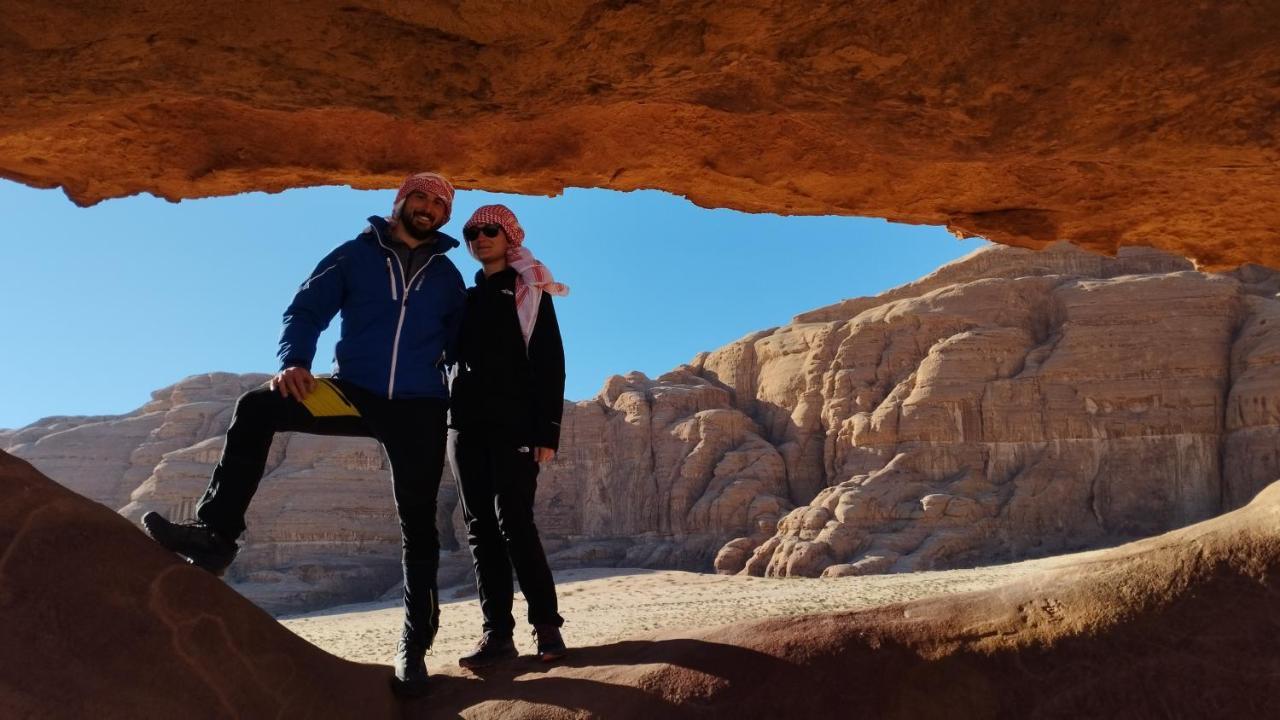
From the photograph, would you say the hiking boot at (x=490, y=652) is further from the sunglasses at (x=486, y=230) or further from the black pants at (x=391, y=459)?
the sunglasses at (x=486, y=230)

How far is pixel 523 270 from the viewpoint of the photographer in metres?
4.66

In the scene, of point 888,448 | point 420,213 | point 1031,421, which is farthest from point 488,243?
point 888,448

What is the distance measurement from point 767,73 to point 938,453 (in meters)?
38.7

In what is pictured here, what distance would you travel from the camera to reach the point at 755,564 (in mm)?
36281

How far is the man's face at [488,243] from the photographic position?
479cm

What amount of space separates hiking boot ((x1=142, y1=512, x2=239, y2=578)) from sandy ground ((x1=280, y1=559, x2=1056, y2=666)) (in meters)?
13.9

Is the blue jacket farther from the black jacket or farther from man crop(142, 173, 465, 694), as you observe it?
the black jacket

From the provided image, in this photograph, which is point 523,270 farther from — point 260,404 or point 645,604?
point 645,604

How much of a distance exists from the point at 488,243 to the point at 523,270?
27 centimetres

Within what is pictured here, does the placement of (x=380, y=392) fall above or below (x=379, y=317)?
below

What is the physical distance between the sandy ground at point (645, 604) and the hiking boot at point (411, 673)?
44.4 feet

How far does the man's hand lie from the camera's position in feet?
13.3

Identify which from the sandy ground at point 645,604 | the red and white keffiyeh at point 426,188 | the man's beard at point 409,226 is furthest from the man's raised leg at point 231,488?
the sandy ground at point 645,604

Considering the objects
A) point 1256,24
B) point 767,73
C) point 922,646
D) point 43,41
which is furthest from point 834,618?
point 43,41
